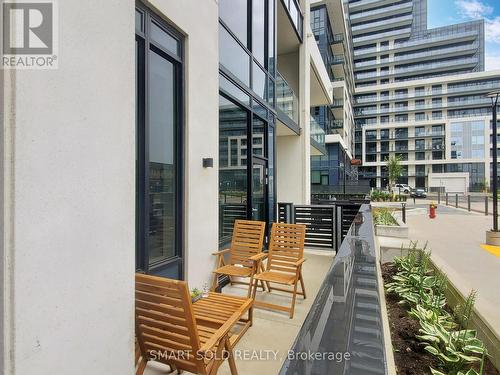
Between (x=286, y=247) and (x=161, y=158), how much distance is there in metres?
2.52

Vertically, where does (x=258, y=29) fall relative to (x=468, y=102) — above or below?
below

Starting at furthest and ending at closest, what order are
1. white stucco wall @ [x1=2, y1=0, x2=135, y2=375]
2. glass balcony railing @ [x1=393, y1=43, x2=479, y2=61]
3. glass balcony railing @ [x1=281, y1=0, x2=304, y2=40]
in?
1. glass balcony railing @ [x1=393, y1=43, x2=479, y2=61]
2. glass balcony railing @ [x1=281, y1=0, x2=304, y2=40]
3. white stucco wall @ [x1=2, y1=0, x2=135, y2=375]

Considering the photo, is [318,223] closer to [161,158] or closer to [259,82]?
[259,82]

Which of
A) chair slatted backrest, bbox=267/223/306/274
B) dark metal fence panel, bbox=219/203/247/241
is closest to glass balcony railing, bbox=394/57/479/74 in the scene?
dark metal fence panel, bbox=219/203/247/241

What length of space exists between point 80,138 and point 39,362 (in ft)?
3.53

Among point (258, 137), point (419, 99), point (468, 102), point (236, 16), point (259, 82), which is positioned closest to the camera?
point (236, 16)

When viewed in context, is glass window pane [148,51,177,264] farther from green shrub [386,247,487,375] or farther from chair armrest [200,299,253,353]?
Answer: green shrub [386,247,487,375]

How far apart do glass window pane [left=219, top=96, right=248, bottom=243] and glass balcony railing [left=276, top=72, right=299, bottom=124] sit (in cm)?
313

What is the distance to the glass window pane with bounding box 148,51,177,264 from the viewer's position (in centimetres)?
350

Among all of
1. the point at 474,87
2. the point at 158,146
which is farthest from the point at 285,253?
the point at 474,87

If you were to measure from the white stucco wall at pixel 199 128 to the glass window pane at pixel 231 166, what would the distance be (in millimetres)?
657

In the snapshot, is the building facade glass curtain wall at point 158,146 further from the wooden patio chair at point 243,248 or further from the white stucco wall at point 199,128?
the wooden patio chair at point 243,248

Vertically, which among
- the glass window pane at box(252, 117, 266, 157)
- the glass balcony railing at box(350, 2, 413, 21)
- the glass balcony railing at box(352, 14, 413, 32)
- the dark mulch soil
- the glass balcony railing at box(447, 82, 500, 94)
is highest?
the glass balcony railing at box(350, 2, 413, 21)

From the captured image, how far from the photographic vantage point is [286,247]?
495 cm
